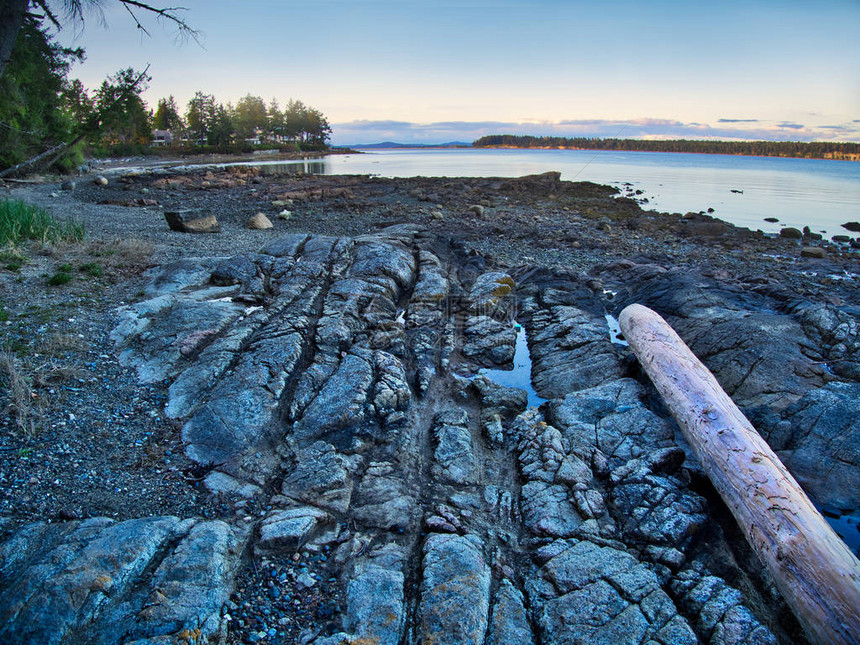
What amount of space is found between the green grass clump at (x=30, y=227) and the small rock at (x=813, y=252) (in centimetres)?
2491

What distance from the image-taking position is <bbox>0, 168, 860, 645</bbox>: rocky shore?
13.0 feet

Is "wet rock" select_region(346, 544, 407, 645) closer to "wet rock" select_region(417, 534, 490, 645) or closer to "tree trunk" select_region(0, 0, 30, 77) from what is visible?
"wet rock" select_region(417, 534, 490, 645)

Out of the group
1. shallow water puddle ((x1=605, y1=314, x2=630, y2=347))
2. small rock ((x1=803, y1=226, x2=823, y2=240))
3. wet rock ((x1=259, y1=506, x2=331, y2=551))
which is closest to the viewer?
wet rock ((x1=259, y1=506, x2=331, y2=551))

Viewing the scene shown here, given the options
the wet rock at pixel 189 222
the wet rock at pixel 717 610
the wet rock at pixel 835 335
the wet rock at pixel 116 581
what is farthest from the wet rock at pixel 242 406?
the wet rock at pixel 189 222

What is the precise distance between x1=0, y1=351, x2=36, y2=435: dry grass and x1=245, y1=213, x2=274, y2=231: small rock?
1375cm

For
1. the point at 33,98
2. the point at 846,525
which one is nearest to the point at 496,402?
the point at 846,525

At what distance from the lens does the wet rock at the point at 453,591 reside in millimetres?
3830

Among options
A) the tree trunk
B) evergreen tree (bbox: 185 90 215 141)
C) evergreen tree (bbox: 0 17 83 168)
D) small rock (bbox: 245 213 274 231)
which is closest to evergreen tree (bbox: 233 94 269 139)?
evergreen tree (bbox: 185 90 215 141)

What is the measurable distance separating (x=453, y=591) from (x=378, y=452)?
232cm

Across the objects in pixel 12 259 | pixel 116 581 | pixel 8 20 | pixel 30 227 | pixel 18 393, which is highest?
pixel 8 20

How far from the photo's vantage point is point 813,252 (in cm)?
1727

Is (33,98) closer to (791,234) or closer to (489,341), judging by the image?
(489,341)

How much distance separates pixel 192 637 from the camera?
355 centimetres

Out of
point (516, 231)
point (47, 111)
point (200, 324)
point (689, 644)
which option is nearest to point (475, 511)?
point (689, 644)
